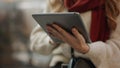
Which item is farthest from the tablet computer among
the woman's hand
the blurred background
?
the blurred background

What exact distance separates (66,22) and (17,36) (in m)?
1.26

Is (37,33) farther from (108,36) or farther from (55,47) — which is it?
(108,36)

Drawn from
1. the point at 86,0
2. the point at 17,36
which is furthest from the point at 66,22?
the point at 17,36

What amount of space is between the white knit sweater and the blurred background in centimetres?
76

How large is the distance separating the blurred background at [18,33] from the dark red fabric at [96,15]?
0.91m

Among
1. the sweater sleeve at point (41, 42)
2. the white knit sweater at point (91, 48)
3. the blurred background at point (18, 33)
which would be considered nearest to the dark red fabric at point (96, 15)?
the white knit sweater at point (91, 48)

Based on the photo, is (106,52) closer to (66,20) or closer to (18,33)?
(66,20)

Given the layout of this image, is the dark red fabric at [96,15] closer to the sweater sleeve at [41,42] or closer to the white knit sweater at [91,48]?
the white knit sweater at [91,48]

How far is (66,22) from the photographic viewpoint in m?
1.05

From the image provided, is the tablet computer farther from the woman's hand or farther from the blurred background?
the blurred background

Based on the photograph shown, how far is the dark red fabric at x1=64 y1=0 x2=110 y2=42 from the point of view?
3.96ft

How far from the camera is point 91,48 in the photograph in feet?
3.75

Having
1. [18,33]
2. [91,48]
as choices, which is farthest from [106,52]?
[18,33]

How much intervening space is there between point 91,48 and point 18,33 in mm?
1196
